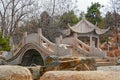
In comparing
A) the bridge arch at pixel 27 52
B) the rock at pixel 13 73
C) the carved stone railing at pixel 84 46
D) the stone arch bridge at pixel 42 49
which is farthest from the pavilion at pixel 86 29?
the rock at pixel 13 73

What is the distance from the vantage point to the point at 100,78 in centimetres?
327

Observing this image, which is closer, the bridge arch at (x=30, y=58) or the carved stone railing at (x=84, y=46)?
the carved stone railing at (x=84, y=46)

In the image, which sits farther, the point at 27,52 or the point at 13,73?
the point at 27,52

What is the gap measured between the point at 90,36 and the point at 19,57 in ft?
20.9

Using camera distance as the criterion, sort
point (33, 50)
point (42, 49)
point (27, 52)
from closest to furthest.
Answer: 1. point (42, 49)
2. point (33, 50)
3. point (27, 52)

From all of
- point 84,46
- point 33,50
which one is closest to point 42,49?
point 33,50

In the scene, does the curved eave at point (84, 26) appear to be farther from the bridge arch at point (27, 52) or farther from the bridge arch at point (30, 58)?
the bridge arch at point (27, 52)

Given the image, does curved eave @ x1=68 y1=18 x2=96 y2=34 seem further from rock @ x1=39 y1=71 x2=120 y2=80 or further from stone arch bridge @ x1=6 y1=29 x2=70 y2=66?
rock @ x1=39 y1=71 x2=120 y2=80

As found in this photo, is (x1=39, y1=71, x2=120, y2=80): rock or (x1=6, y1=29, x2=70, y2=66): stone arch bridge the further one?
(x1=6, y1=29, x2=70, y2=66): stone arch bridge

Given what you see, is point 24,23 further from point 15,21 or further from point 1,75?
point 1,75

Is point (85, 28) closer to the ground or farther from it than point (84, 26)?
closer to the ground

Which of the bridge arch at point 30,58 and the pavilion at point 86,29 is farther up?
the pavilion at point 86,29

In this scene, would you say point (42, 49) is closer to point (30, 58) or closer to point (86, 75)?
point (30, 58)

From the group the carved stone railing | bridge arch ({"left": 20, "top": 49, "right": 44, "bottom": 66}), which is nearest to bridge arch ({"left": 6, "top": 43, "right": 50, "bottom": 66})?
bridge arch ({"left": 20, "top": 49, "right": 44, "bottom": 66})
